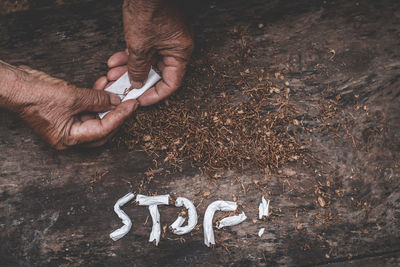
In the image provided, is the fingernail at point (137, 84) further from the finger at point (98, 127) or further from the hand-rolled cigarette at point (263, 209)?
the hand-rolled cigarette at point (263, 209)

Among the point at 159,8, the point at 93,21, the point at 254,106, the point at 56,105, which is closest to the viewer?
the point at 159,8

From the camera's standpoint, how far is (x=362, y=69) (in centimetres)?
142

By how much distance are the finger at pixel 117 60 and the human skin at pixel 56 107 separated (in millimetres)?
212

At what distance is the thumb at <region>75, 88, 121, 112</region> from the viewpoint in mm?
1310

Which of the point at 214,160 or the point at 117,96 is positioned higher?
the point at 117,96

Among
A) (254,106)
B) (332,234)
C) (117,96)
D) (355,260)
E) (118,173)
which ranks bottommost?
(355,260)

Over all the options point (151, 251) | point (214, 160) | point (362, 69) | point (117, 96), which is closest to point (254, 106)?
point (214, 160)

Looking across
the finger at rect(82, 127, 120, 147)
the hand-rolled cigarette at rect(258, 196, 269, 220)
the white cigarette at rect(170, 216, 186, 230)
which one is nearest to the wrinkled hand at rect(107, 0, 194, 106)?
the finger at rect(82, 127, 120, 147)

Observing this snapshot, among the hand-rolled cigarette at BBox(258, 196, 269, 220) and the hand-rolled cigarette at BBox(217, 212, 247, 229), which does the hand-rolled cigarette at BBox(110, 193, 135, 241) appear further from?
the hand-rolled cigarette at BBox(258, 196, 269, 220)

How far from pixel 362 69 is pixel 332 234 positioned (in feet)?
2.99

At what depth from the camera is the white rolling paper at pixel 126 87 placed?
54.1 inches

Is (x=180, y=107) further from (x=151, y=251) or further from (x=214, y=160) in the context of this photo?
(x=151, y=251)

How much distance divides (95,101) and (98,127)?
0.14m

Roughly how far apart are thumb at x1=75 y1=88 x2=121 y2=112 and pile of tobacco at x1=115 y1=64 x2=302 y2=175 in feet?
0.47
